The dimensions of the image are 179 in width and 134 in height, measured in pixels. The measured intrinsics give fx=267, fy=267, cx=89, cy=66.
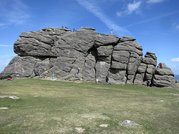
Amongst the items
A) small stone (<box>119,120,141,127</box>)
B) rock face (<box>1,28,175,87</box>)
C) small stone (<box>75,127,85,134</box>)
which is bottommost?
small stone (<box>75,127,85,134</box>)

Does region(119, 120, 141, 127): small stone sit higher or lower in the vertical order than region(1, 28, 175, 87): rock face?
lower

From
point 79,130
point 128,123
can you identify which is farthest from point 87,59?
point 79,130

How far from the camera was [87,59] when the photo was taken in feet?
257

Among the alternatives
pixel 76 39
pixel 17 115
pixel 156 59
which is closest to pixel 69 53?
pixel 76 39

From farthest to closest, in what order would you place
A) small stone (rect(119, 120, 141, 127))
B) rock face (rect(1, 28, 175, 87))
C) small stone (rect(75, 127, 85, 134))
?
rock face (rect(1, 28, 175, 87)) → small stone (rect(119, 120, 141, 127)) → small stone (rect(75, 127, 85, 134))

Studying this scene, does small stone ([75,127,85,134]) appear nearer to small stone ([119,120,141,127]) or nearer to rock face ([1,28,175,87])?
small stone ([119,120,141,127])

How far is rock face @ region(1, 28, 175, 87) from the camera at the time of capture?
247 ft

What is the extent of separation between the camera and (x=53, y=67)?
7575cm

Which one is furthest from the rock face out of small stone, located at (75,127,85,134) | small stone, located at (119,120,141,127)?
small stone, located at (75,127,85,134)

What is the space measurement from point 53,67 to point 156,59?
3083 centimetres

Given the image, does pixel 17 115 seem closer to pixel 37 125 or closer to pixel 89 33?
pixel 37 125

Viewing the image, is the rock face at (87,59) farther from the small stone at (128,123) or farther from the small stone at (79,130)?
the small stone at (79,130)

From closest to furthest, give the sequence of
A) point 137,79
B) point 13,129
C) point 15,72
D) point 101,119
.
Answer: point 13,129
point 101,119
point 15,72
point 137,79

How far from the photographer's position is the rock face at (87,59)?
7544cm
